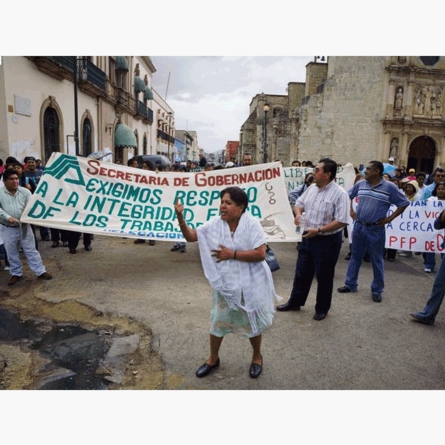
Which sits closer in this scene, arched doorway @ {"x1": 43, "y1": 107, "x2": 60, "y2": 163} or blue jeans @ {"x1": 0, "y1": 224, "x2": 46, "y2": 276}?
blue jeans @ {"x1": 0, "y1": 224, "x2": 46, "y2": 276}

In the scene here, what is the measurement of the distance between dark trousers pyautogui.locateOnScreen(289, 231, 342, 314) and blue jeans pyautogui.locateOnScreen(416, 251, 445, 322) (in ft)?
3.71

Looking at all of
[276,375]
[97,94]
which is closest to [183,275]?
[276,375]

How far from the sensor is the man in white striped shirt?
427 cm

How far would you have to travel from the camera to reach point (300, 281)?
4664 millimetres

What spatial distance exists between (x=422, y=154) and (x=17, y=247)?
28572 mm

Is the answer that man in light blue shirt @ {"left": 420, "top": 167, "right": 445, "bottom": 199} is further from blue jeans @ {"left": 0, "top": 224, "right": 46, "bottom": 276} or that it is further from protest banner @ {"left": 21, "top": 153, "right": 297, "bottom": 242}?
blue jeans @ {"left": 0, "top": 224, "right": 46, "bottom": 276}

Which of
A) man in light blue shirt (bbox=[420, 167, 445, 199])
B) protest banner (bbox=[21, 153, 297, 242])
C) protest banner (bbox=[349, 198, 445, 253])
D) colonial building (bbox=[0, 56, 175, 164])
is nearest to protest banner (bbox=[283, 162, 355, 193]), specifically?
man in light blue shirt (bbox=[420, 167, 445, 199])

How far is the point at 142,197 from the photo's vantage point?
6.37 m

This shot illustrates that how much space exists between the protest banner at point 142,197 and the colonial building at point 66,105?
6.13 meters

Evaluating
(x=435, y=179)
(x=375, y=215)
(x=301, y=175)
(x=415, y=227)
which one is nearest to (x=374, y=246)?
(x=375, y=215)

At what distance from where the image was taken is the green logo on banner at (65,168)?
6012mm

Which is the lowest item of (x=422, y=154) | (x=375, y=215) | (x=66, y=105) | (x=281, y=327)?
(x=281, y=327)

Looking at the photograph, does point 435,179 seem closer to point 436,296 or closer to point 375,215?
point 375,215

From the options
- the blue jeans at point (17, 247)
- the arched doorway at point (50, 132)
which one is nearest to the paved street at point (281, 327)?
the blue jeans at point (17, 247)
